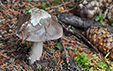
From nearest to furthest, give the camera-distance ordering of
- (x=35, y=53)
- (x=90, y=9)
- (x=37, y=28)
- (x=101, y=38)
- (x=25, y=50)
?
(x=37, y=28) → (x=35, y=53) → (x=25, y=50) → (x=101, y=38) → (x=90, y=9)

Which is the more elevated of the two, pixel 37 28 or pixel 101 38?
pixel 37 28

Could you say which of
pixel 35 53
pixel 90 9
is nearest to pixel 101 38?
pixel 90 9

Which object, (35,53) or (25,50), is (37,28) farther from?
(25,50)

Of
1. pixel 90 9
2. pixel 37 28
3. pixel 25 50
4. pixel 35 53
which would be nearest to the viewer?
pixel 37 28

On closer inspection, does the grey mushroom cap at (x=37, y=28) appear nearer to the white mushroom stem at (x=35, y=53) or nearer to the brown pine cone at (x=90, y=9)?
the white mushroom stem at (x=35, y=53)

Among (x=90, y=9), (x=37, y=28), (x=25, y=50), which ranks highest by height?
(x=37, y=28)

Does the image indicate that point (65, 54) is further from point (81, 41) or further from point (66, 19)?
point (66, 19)
